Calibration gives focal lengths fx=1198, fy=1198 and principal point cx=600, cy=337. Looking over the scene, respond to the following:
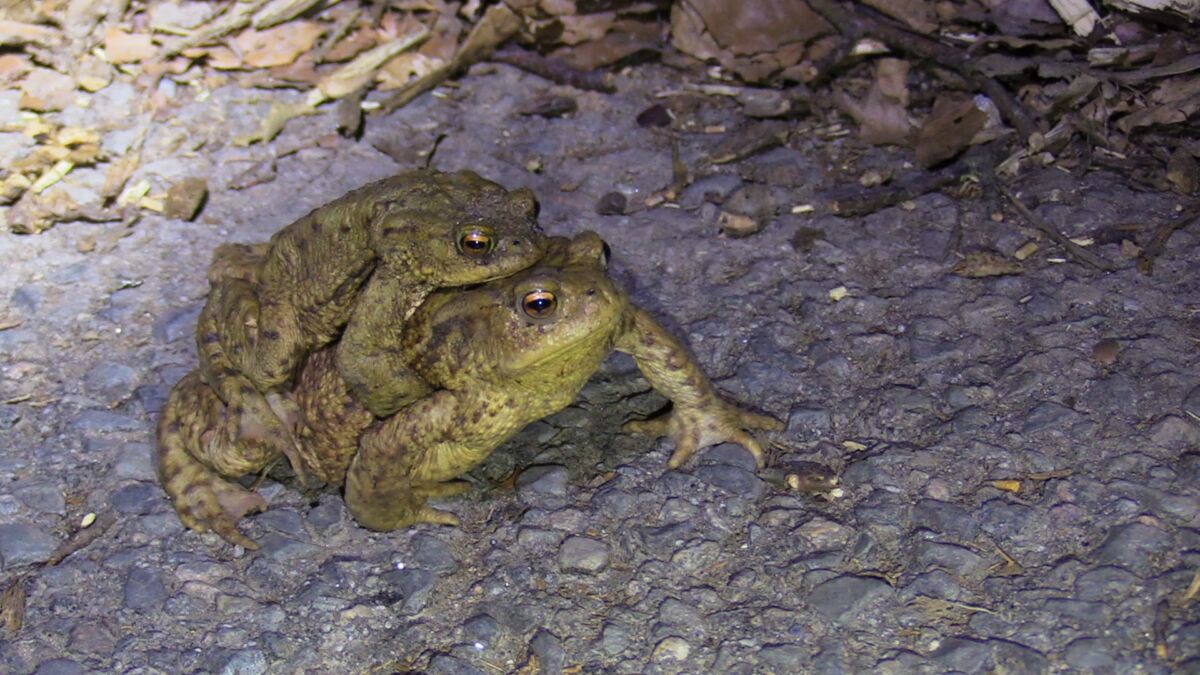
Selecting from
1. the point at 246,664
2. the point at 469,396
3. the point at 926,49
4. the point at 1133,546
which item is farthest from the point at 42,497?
the point at 926,49

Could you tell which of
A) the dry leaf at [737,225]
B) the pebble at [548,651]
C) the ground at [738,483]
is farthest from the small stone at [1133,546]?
the dry leaf at [737,225]

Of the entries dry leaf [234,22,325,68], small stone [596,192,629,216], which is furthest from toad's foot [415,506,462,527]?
dry leaf [234,22,325,68]

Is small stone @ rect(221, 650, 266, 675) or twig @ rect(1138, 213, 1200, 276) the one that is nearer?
small stone @ rect(221, 650, 266, 675)

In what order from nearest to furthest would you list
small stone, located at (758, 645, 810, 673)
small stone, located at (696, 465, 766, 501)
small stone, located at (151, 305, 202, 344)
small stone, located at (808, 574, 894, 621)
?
small stone, located at (758, 645, 810, 673)
small stone, located at (808, 574, 894, 621)
small stone, located at (696, 465, 766, 501)
small stone, located at (151, 305, 202, 344)

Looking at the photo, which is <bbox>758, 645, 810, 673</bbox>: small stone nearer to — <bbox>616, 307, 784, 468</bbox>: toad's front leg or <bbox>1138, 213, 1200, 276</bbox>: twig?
<bbox>616, 307, 784, 468</bbox>: toad's front leg

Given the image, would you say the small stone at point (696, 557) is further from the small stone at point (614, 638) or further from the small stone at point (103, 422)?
the small stone at point (103, 422)

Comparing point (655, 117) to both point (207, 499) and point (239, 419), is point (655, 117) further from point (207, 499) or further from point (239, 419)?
point (207, 499)

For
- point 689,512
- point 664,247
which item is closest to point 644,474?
point 689,512
